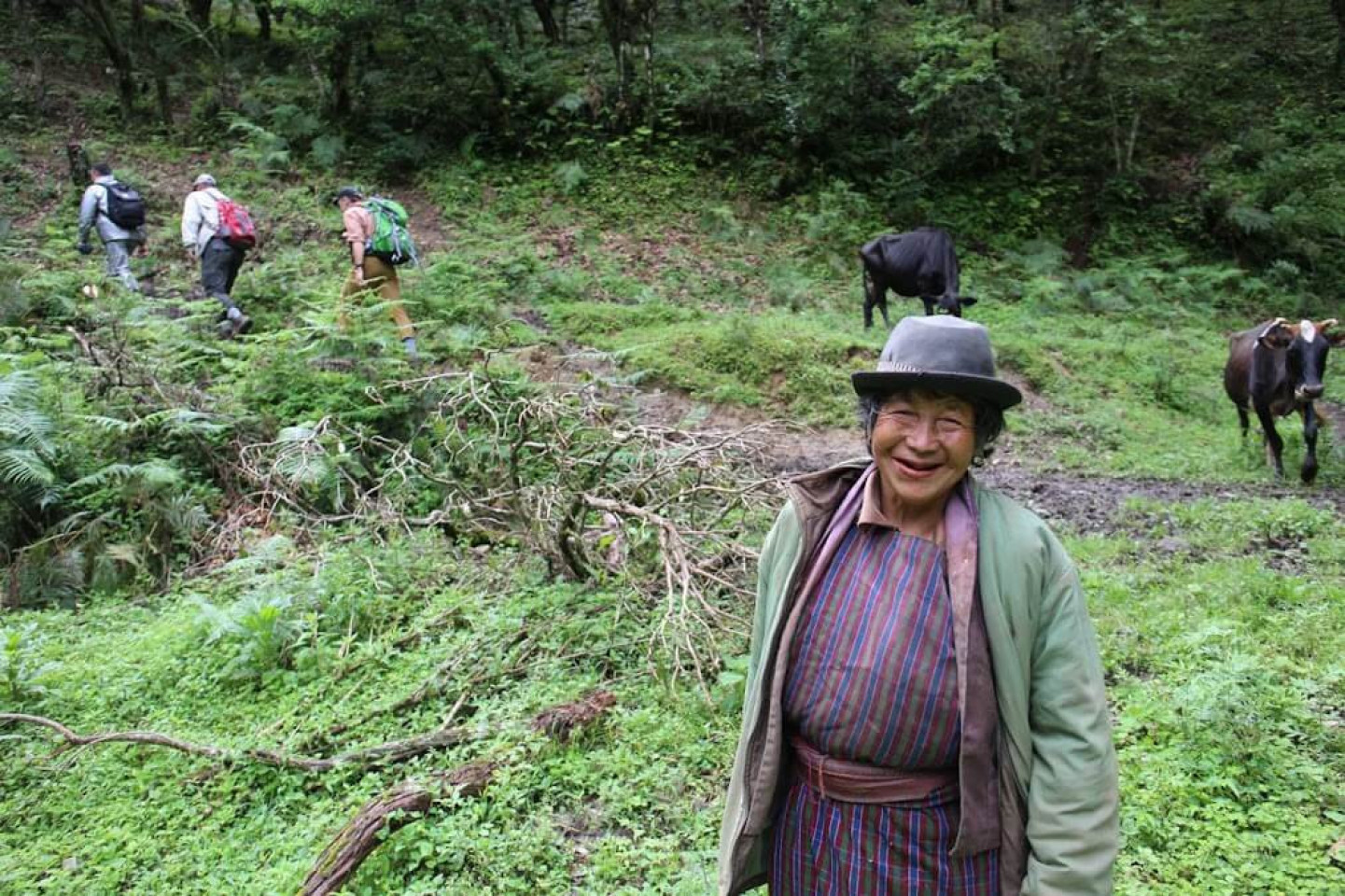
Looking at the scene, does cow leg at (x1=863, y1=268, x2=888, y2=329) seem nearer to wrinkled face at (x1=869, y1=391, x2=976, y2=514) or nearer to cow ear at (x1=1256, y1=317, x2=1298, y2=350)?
cow ear at (x1=1256, y1=317, x2=1298, y2=350)

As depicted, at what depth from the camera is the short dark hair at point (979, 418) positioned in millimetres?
2061

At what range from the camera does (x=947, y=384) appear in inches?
77.1

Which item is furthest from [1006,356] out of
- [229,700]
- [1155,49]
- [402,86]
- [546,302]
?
[402,86]

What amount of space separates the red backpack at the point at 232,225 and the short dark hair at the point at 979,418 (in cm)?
992

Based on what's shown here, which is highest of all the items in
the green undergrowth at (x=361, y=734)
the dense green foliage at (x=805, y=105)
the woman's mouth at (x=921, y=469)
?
the dense green foliage at (x=805, y=105)

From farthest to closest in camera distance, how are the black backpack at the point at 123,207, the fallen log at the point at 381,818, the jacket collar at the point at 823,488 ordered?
the black backpack at the point at 123,207, the fallen log at the point at 381,818, the jacket collar at the point at 823,488

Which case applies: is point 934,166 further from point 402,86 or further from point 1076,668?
point 1076,668

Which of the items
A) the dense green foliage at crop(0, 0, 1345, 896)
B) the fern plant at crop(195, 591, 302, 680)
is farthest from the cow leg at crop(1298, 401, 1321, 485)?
the fern plant at crop(195, 591, 302, 680)

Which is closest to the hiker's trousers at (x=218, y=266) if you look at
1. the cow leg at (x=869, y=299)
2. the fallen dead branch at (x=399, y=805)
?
the fallen dead branch at (x=399, y=805)

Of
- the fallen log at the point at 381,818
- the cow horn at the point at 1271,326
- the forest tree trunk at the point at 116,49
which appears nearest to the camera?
the fallen log at the point at 381,818

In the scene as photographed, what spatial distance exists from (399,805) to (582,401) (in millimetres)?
3348

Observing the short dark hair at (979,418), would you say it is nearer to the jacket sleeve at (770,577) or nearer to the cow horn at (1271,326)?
the jacket sleeve at (770,577)

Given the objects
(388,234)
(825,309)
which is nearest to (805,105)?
(825,309)

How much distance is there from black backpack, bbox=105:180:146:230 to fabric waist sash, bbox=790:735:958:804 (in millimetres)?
11589
